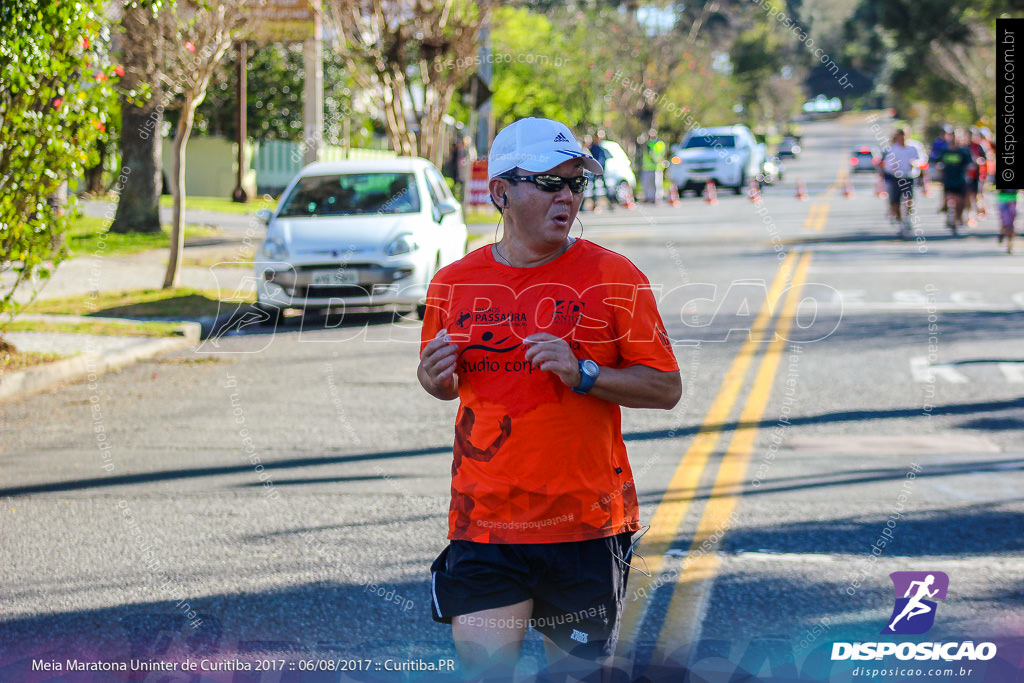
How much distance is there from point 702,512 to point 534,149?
3609 mm

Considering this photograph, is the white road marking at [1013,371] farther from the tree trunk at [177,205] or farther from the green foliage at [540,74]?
the green foliage at [540,74]

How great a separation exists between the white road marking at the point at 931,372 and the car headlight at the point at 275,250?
21.8 feet

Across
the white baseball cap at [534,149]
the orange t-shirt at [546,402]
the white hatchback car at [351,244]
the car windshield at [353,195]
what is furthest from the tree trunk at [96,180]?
the orange t-shirt at [546,402]

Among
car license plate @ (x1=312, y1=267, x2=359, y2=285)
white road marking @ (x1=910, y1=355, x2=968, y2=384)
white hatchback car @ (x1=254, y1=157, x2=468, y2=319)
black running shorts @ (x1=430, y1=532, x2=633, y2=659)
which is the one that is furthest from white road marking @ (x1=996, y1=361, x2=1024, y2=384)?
black running shorts @ (x1=430, y1=532, x2=633, y2=659)

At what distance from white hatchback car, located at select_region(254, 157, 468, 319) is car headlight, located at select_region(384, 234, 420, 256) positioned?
11mm

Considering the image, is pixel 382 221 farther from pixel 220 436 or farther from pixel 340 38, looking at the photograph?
pixel 340 38

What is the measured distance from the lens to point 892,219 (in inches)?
1091

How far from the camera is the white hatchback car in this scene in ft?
44.3

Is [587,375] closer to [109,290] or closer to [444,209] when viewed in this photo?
[444,209]

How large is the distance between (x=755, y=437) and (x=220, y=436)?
142 inches

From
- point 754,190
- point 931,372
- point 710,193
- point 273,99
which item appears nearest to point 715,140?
point 710,193

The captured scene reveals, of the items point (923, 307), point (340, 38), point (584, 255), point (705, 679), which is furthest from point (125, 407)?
point (340, 38)

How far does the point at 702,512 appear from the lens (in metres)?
6.48

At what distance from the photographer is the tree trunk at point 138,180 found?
899 inches
